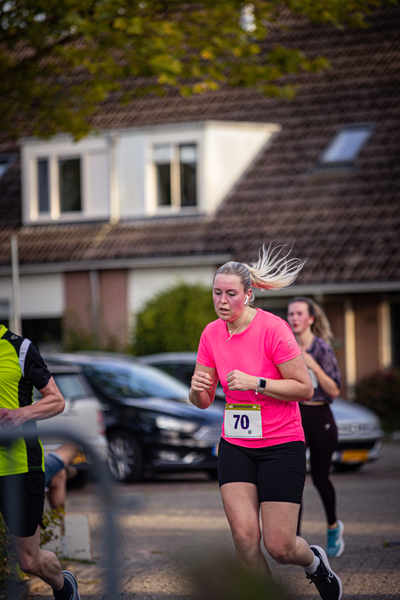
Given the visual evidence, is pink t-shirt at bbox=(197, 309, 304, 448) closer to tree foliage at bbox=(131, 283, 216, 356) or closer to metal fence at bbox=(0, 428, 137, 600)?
metal fence at bbox=(0, 428, 137, 600)

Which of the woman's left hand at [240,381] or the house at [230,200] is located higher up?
the house at [230,200]

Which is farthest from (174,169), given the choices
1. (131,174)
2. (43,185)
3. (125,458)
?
(125,458)

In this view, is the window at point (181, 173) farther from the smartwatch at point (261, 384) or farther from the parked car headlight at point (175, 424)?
the smartwatch at point (261, 384)

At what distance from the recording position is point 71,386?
11.0 metres

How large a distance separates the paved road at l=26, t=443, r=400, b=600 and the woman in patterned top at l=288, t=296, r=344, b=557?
35cm

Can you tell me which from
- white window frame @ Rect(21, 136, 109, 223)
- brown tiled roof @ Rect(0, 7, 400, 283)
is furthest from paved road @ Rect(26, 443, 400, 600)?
white window frame @ Rect(21, 136, 109, 223)

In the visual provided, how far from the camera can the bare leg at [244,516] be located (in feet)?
14.7

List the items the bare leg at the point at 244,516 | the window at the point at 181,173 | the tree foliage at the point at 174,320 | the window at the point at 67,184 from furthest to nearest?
the window at the point at 67,184 → the window at the point at 181,173 → the tree foliage at the point at 174,320 → the bare leg at the point at 244,516

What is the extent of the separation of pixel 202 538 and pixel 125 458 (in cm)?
845

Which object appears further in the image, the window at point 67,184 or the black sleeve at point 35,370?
the window at point 67,184

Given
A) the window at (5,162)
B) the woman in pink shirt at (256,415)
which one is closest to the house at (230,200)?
the window at (5,162)

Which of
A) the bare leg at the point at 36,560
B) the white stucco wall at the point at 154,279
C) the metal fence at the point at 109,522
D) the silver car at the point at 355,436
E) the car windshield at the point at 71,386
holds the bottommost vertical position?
the silver car at the point at 355,436

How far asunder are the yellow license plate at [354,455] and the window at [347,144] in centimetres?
910

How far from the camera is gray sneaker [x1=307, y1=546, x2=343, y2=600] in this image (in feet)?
16.4
